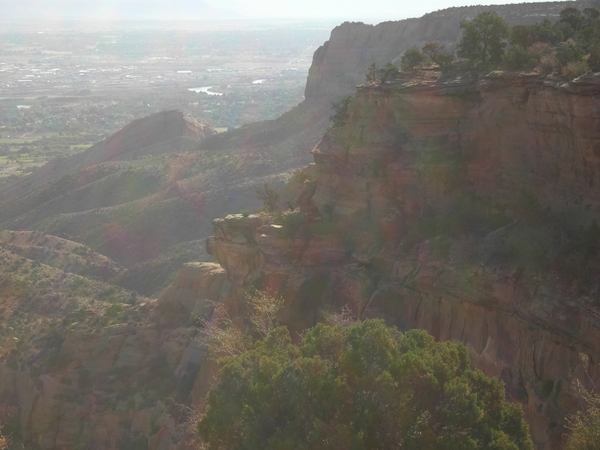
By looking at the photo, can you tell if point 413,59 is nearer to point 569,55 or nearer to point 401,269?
point 569,55

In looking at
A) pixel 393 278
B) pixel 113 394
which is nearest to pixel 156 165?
pixel 113 394

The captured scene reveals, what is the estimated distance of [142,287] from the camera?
43.6 m

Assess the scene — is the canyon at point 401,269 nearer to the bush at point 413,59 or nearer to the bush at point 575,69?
the bush at point 575,69

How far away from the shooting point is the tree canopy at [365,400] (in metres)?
14.4

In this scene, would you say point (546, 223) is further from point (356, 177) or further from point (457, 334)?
point (356, 177)

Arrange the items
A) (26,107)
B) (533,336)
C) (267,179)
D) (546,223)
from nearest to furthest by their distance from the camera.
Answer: (533,336) → (546,223) → (267,179) → (26,107)

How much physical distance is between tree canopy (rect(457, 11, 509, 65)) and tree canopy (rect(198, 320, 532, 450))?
39.3 feet

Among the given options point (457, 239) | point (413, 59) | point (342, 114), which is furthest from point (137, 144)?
point (457, 239)

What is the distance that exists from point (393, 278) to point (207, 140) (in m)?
53.9

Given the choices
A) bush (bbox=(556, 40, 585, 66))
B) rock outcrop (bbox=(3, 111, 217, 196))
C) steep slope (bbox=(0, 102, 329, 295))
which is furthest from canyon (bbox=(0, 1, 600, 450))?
rock outcrop (bbox=(3, 111, 217, 196))

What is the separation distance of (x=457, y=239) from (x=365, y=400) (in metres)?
8.15

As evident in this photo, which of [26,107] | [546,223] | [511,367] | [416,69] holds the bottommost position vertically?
[26,107]

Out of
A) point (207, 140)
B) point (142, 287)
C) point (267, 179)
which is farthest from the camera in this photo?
point (207, 140)

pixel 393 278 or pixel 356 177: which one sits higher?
pixel 356 177
